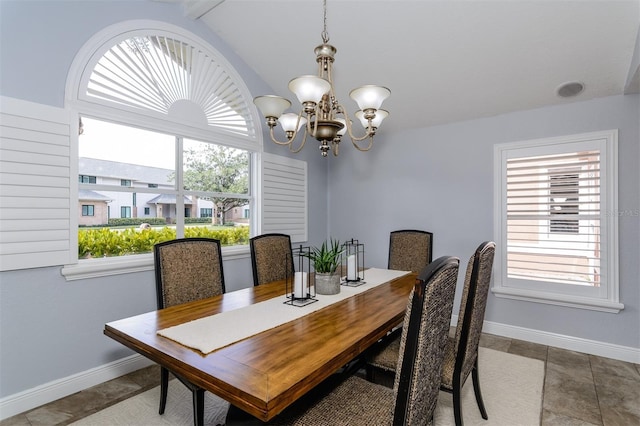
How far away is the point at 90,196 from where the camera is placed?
2400 millimetres

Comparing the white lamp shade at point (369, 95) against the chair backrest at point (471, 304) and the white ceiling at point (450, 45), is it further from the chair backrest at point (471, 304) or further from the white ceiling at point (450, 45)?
the white ceiling at point (450, 45)

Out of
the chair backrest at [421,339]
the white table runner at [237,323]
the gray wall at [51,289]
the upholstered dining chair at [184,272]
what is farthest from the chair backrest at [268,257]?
the chair backrest at [421,339]

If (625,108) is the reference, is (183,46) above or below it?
above

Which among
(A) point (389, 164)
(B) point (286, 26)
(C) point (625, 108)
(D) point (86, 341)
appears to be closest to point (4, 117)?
(D) point (86, 341)

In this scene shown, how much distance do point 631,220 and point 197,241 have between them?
138 inches

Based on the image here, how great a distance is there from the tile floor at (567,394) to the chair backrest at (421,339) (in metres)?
1.44

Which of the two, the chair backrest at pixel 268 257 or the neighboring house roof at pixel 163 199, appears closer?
the chair backrest at pixel 268 257

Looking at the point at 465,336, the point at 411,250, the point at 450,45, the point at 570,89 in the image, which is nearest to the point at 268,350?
the point at 465,336

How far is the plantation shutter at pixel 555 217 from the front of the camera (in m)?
2.88

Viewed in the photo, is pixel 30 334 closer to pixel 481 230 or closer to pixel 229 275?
pixel 229 275

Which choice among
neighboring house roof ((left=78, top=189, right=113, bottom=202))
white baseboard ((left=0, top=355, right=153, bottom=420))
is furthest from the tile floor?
neighboring house roof ((left=78, top=189, right=113, bottom=202))

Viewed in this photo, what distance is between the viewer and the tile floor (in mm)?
1955

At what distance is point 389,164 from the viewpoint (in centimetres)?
403

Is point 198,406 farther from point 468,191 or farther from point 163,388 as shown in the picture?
point 468,191
